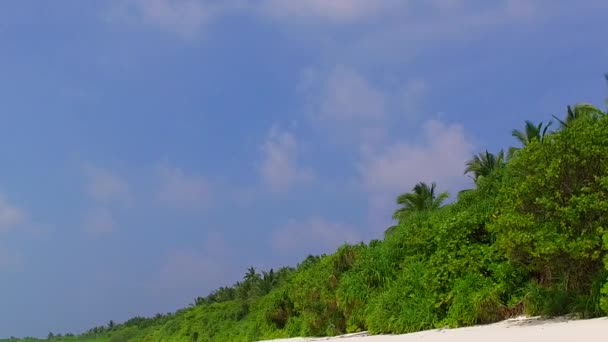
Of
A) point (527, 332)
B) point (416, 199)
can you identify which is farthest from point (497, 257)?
point (416, 199)

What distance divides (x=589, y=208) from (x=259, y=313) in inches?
863

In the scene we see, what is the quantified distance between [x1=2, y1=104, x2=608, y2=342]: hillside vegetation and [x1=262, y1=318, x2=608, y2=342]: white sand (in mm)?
506

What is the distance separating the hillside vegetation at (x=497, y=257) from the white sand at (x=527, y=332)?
19.9 inches

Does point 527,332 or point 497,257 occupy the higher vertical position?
point 497,257

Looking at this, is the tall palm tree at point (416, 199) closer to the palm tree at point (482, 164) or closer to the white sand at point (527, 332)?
the palm tree at point (482, 164)

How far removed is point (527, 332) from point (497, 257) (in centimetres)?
428

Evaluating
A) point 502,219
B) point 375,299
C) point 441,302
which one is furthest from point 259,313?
point 502,219

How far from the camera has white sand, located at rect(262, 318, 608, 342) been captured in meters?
9.57

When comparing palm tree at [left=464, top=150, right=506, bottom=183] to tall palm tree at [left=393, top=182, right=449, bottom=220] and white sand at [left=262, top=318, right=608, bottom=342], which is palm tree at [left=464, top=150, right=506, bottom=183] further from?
white sand at [left=262, top=318, right=608, bottom=342]

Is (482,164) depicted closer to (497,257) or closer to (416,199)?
(416,199)

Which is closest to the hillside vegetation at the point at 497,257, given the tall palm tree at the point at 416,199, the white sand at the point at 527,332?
the white sand at the point at 527,332

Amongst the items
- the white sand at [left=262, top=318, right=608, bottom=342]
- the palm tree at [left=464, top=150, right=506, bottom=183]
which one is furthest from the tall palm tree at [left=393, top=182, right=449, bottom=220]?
the white sand at [left=262, top=318, right=608, bottom=342]

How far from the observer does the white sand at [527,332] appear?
957 centimetres

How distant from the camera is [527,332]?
1105 centimetres
